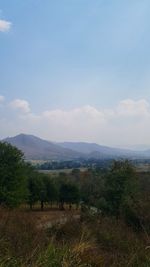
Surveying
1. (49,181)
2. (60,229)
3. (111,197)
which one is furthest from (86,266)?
(49,181)

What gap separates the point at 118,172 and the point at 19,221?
34.7m

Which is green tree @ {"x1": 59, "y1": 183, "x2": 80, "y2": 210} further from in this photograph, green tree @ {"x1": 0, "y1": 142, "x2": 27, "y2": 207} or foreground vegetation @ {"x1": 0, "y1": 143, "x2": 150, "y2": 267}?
green tree @ {"x1": 0, "y1": 142, "x2": 27, "y2": 207}

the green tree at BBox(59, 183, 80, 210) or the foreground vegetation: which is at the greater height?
the foreground vegetation

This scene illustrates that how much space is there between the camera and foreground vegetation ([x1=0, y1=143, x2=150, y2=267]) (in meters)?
5.97

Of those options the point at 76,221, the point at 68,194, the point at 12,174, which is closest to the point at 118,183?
the point at 12,174

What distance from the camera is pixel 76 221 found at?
14.1 metres

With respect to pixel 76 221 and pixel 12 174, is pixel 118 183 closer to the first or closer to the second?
pixel 12 174

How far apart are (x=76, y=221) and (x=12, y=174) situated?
115 feet

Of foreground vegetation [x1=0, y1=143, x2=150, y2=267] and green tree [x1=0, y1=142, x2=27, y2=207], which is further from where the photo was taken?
green tree [x1=0, y1=142, x2=27, y2=207]

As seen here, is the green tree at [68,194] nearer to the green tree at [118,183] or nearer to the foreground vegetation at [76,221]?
the foreground vegetation at [76,221]

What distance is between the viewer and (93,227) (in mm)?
13961

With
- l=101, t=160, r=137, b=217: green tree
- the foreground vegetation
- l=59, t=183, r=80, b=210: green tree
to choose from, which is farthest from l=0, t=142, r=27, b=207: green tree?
l=59, t=183, r=80, b=210: green tree

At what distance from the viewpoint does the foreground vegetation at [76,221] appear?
19.6ft

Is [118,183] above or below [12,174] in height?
below
